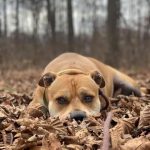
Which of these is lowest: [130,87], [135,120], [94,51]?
[94,51]

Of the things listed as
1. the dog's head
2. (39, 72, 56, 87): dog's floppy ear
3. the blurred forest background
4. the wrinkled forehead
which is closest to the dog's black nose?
the dog's head

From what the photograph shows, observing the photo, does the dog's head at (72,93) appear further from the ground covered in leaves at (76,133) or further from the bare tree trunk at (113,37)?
the bare tree trunk at (113,37)

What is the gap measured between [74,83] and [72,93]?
5.9 inches

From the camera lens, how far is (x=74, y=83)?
559 centimetres

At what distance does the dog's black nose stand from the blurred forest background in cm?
1161

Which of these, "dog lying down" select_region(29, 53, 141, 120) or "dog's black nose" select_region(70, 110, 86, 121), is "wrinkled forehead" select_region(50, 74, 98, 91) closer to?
"dog lying down" select_region(29, 53, 141, 120)

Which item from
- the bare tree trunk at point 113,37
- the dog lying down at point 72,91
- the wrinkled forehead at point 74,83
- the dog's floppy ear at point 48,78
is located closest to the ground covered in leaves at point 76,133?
the dog lying down at point 72,91

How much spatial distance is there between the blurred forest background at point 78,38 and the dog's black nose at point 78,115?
38.1ft

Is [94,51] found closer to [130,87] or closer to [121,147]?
[130,87]

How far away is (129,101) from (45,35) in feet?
87.7

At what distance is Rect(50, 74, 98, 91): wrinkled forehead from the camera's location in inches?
219

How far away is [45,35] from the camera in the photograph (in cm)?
3225

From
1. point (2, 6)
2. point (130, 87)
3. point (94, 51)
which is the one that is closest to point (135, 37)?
point (94, 51)

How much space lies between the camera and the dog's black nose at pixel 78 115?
4840mm
